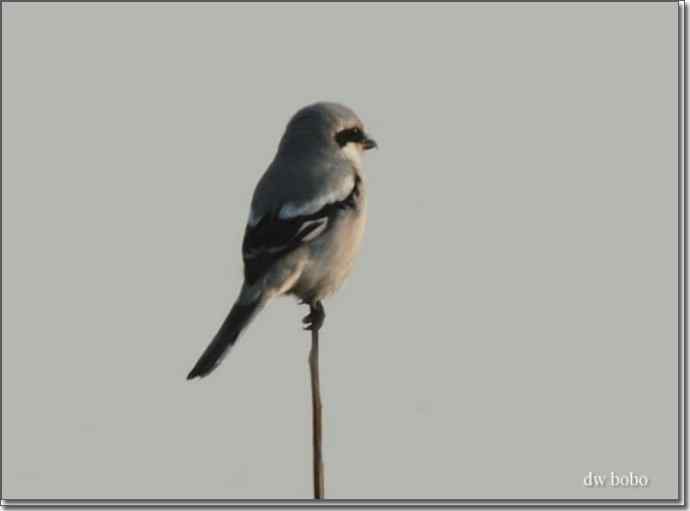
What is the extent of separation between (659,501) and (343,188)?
3.16 m

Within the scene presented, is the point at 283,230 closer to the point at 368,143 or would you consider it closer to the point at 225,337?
the point at 225,337

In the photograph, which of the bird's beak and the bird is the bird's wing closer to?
the bird

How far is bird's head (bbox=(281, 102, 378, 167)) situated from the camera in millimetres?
7820

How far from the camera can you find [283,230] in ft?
24.2

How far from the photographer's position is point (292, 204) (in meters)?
7.45

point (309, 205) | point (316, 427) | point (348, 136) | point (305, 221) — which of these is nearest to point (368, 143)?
point (348, 136)

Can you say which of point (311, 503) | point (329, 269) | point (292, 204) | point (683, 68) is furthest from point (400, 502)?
point (683, 68)

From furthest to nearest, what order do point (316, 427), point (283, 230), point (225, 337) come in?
point (316, 427), point (283, 230), point (225, 337)

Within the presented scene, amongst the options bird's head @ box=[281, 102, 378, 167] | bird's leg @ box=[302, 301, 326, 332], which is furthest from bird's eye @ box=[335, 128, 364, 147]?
bird's leg @ box=[302, 301, 326, 332]

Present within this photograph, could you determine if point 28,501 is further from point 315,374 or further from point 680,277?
point 680,277

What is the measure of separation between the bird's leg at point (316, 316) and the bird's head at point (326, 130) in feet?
3.60

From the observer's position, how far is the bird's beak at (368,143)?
26.4 feet

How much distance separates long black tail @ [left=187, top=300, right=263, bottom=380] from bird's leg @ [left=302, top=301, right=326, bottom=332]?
1.99ft

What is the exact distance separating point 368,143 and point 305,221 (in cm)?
100
